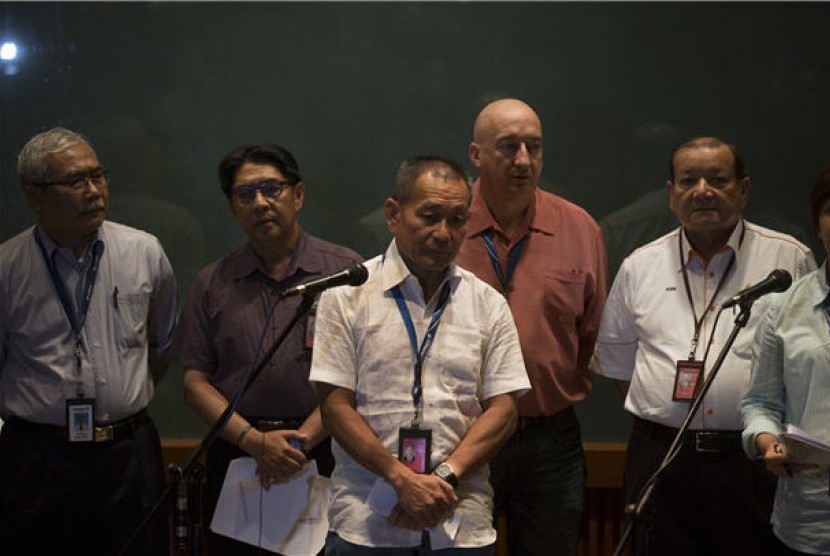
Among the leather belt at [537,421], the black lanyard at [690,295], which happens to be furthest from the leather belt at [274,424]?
the black lanyard at [690,295]

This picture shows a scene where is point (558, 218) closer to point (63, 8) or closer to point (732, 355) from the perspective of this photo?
point (732, 355)

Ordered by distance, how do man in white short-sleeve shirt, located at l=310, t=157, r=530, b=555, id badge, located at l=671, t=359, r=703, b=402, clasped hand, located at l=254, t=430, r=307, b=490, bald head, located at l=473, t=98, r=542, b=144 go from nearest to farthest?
man in white short-sleeve shirt, located at l=310, t=157, r=530, b=555, id badge, located at l=671, t=359, r=703, b=402, clasped hand, located at l=254, t=430, r=307, b=490, bald head, located at l=473, t=98, r=542, b=144

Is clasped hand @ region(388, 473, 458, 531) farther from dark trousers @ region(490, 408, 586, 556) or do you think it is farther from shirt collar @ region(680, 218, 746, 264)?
shirt collar @ region(680, 218, 746, 264)

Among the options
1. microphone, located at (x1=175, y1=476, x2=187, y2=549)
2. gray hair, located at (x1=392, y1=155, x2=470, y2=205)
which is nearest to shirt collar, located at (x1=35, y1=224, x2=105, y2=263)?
microphone, located at (x1=175, y1=476, x2=187, y2=549)

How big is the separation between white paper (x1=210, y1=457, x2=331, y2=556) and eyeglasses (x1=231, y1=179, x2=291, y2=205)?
A: 0.88 m

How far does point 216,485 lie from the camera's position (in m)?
3.71

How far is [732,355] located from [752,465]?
1.17 feet

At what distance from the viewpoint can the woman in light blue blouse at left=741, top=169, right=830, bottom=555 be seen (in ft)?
9.09

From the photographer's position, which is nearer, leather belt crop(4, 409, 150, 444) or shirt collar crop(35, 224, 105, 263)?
leather belt crop(4, 409, 150, 444)

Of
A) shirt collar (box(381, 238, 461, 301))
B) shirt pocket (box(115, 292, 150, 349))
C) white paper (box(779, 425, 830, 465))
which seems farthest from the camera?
shirt pocket (box(115, 292, 150, 349))

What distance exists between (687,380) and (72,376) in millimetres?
1995

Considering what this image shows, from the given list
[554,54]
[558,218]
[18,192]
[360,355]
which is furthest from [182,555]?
[554,54]

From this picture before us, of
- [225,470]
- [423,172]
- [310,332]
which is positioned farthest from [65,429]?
[423,172]

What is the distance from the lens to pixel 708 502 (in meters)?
3.39
